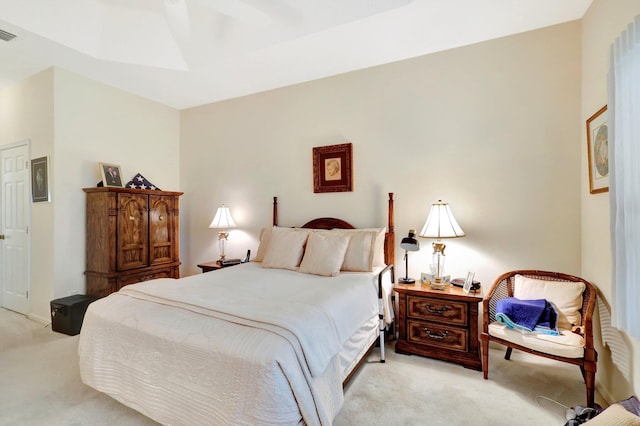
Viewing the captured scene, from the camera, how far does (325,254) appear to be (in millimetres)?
2797

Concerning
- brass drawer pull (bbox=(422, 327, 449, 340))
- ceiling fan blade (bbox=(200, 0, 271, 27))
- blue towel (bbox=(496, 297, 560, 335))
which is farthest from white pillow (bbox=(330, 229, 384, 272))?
ceiling fan blade (bbox=(200, 0, 271, 27))

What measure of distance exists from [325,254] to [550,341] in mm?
1763

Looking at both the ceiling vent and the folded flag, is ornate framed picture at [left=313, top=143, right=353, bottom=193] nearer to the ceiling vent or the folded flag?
the folded flag

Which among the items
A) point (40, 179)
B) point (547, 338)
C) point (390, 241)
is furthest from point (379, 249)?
point (40, 179)

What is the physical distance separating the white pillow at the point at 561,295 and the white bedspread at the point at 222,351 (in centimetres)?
138

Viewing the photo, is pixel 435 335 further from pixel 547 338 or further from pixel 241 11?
pixel 241 11

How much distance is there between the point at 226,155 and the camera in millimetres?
4227

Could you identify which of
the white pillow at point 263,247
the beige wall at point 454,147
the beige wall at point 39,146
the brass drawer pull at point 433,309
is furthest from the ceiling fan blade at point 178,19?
the brass drawer pull at point 433,309

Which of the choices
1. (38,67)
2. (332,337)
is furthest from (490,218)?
(38,67)

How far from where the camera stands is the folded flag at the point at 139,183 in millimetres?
3829

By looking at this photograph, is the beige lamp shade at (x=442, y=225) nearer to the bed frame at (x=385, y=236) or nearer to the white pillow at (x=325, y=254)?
the bed frame at (x=385, y=236)

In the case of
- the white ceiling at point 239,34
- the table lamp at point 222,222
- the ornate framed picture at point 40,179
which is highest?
the white ceiling at point 239,34

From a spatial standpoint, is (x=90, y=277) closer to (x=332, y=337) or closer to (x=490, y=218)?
(x=332, y=337)

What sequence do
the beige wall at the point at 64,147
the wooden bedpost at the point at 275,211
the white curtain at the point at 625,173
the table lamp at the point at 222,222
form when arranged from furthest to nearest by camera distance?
the table lamp at the point at 222,222, the wooden bedpost at the point at 275,211, the beige wall at the point at 64,147, the white curtain at the point at 625,173
